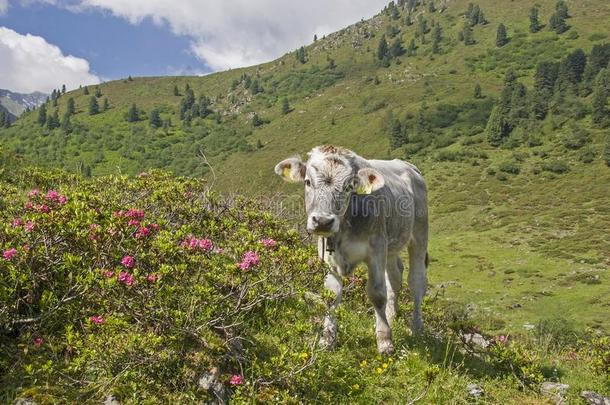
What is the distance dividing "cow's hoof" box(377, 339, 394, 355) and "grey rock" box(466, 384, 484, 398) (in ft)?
3.35

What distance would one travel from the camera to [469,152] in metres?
102

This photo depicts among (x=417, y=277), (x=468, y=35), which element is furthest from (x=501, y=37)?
(x=417, y=277)

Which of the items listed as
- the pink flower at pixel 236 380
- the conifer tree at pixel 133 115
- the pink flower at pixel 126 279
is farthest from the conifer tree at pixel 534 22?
the pink flower at pixel 126 279

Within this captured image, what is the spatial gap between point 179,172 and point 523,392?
13952 cm

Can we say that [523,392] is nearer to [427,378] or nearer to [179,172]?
[427,378]

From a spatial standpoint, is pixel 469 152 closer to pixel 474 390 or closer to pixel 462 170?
pixel 462 170

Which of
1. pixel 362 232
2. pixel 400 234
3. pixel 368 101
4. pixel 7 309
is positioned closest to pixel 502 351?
pixel 400 234

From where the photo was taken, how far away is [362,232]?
6.06 metres

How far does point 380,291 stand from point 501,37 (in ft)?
635

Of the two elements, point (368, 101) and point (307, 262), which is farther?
point (368, 101)

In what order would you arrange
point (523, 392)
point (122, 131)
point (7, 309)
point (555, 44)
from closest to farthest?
point (7, 309) < point (523, 392) < point (555, 44) < point (122, 131)

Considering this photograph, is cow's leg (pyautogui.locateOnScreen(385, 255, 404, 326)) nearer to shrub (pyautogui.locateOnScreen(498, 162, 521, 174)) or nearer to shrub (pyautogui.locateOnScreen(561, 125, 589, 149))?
shrub (pyautogui.locateOnScreen(498, 162, 521, 174))

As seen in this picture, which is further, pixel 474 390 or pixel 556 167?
pixel 556 167

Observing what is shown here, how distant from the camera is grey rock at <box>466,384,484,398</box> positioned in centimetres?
563
